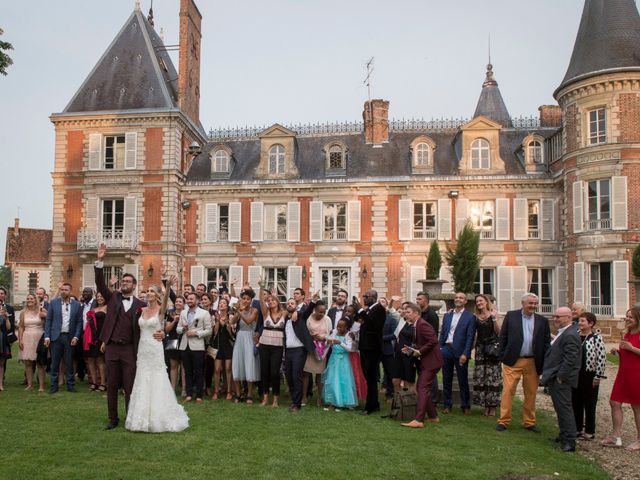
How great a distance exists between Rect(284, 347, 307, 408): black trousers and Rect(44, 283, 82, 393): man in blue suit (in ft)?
12.7

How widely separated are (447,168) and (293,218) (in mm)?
7251

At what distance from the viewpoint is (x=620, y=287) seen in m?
21.4

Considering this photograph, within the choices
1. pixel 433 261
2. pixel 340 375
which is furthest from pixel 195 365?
pixel 433 261

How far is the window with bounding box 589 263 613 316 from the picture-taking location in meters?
21.8

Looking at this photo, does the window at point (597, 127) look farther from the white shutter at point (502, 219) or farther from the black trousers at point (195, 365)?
the black trousers at point (195, 365)

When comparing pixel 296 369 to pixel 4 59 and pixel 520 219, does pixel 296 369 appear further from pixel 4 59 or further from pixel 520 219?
pixel 520 219

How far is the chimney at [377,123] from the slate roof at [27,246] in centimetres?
4075

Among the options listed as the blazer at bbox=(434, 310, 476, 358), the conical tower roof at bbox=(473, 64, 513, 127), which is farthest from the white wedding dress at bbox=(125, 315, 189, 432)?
the conical tower roof at bbox=(473, 64, 513, 127)

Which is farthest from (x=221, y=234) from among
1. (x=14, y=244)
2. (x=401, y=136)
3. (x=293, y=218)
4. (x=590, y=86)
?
(x=14, y=244)

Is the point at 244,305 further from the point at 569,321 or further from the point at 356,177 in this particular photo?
the point at 356,177

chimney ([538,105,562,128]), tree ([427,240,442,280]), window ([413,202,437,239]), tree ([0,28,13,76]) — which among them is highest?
chimney ([538,105,562,128])

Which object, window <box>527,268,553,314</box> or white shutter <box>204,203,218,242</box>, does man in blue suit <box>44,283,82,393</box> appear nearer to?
white shutter <box>204,203,218,242</box>

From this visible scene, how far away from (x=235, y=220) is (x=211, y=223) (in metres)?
1.15

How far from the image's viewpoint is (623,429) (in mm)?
8875
